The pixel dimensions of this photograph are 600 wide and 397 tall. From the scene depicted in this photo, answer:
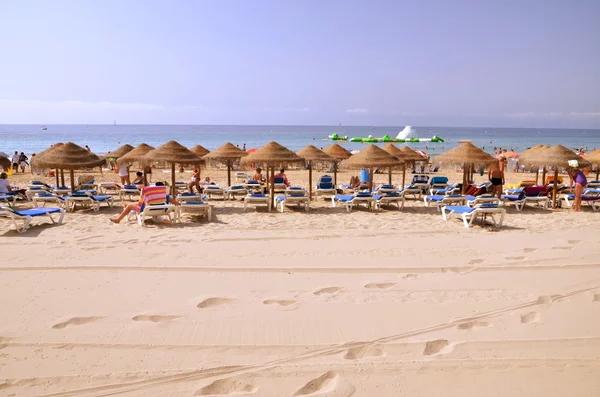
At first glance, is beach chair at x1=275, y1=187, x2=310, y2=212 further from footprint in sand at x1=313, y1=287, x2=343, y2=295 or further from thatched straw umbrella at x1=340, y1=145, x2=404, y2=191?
footprint in sand at x1=313, y1=287, x2=343, y2=295

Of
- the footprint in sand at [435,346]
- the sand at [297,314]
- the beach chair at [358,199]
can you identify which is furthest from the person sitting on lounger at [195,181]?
the footprint in sand at [435,346]

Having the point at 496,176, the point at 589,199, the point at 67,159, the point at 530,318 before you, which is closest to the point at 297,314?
the point at 530,318

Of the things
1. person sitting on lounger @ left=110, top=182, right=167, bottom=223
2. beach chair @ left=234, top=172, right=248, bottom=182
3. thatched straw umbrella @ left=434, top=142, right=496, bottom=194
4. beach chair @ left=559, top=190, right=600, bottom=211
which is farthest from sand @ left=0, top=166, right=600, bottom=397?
beach chair @ left=234, top=172, right=248, bottom=182

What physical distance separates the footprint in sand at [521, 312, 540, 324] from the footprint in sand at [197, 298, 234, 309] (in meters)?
2.84

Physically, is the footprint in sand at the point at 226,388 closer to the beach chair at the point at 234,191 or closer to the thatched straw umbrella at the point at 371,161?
the thatched straw umbrella at the point at 371,161

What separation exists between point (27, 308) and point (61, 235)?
10.9ft

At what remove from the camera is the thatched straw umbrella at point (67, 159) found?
1009 cm

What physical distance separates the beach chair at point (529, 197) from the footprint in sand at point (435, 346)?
25.4 feet

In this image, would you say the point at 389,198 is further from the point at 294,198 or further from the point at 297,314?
the point at 297,314

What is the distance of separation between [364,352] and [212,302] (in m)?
1.72

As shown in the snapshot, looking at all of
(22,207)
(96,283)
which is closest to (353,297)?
(96,283)

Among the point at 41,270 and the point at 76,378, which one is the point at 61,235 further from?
the point at 76,378

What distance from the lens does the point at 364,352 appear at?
11.7 feet

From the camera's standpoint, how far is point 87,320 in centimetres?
407
